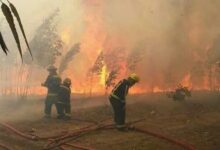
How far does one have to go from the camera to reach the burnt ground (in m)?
10.9

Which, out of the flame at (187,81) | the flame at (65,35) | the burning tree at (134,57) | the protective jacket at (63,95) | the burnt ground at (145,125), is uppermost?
the flame at (65,35)

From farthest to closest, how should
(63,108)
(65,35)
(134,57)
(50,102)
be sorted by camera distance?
(65,35) < (134,57) < (50,102) < (63,108)

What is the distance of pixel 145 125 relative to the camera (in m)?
13.8

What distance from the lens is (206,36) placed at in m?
31.2

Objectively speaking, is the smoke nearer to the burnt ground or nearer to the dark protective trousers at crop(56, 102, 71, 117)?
the burnt ground

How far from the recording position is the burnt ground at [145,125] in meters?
10.9

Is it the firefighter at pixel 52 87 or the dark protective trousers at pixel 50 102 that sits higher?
the firefighter at pixel 52 87

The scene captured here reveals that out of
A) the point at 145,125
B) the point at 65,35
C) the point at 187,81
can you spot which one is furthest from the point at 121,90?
the point at 65,35

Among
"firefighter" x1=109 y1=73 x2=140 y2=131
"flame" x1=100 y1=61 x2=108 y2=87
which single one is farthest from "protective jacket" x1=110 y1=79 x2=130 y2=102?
"flame" x1=100 y1=61 x2=108 y2=87

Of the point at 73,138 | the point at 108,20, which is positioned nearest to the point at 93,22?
the point at 108,20

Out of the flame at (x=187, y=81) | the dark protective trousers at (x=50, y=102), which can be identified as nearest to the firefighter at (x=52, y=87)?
the dark protective trousers at (x=50, y=102)

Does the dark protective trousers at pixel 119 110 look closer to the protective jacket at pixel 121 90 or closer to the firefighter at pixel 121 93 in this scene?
the firefighter at pixel 121 93

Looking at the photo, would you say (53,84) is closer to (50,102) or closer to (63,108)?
(50,102)

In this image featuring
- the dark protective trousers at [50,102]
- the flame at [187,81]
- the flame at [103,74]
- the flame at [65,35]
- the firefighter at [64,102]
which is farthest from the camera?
the flame at [65,35]
